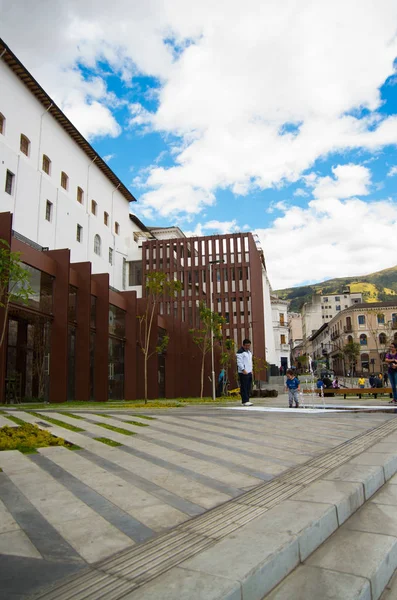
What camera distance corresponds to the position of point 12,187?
3006cm

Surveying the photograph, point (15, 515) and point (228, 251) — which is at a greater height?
point (228, 251)

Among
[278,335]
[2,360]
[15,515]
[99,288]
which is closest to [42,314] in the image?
[2,360]

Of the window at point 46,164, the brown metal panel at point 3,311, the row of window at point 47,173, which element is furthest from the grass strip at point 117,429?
the window at point 46,164

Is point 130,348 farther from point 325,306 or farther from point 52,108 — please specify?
point 325,306

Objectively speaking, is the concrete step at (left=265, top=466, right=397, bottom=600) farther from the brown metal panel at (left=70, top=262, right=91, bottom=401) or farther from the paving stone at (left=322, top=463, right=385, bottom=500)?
the brown metal panel at (left=70, top=262, right=91, bottom=401)

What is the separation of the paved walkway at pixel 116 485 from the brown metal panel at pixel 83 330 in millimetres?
16027

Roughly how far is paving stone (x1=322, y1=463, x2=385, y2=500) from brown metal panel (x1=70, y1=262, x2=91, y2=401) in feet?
65.7

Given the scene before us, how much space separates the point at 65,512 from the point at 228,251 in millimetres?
62856

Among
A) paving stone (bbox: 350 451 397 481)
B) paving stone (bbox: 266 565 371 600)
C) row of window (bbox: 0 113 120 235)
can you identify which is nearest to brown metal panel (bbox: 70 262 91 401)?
row of window (bbox: 0 113 120 235)

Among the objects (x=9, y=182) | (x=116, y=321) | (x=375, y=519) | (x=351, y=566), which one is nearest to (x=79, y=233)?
(x=9, y=182)

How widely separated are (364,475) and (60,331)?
1923cm

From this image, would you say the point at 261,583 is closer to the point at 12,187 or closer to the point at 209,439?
the point at 209,439

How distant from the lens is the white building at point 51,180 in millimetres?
30219

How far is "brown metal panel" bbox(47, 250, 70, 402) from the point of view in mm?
21438
